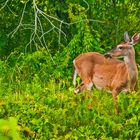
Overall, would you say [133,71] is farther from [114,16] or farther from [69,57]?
[114,16]

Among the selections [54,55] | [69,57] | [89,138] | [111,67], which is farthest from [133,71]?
[54,55]

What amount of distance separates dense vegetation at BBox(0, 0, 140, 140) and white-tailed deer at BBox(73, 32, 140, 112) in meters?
0.25

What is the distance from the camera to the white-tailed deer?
832cm

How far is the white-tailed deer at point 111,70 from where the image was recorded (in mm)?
8320

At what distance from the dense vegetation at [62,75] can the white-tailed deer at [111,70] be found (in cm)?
25

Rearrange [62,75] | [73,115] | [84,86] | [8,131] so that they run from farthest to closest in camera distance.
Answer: [62,75] → [84,86] → [73,115] → [8,131]

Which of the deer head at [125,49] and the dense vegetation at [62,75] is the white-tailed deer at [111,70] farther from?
the dense vegetation at [62,75]

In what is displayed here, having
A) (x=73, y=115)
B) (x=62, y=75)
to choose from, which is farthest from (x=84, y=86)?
(x=73, y=115)

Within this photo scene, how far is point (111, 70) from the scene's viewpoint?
9188 millimetres

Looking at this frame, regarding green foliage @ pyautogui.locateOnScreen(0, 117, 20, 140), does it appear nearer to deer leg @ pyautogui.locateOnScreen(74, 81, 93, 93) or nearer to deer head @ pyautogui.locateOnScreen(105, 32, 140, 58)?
deer head @ pyautogui.locateOnScreen(105, 32, 140, 58)

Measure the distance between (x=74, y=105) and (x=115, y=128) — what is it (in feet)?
3.28

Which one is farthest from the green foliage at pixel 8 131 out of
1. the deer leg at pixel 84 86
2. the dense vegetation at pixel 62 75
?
the deer leg at pixel 84 86

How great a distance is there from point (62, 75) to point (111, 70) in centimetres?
231

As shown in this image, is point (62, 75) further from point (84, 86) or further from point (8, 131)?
point (8, 131)
